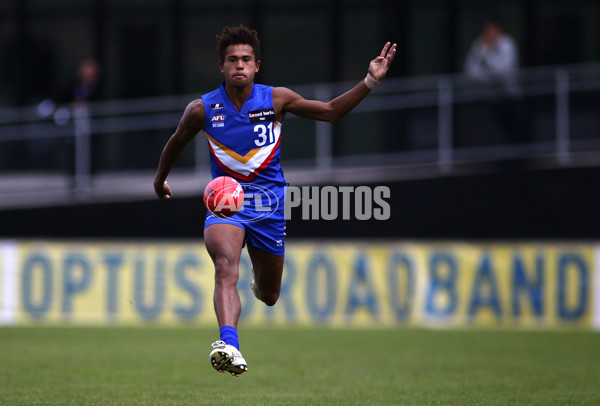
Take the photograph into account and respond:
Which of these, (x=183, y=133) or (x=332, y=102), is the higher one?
(x=332, y=102)

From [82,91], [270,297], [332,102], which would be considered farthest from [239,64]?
[82,91]

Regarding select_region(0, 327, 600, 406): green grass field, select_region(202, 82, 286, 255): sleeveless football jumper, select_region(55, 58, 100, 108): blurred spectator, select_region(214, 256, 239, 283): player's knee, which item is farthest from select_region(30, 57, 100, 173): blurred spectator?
select_region(214, 256, 239, 283): player's knee

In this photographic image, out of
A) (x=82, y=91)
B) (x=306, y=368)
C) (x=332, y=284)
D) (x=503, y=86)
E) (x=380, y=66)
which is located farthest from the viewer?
(x=82, y=91)

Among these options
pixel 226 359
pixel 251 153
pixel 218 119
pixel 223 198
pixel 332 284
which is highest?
pixel 218 119

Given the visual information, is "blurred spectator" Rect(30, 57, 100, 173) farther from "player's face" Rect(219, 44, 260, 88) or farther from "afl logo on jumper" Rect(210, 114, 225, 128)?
"player's face" Rect(219, 44, 260, 88)

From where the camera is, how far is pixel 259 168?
7.76 metres

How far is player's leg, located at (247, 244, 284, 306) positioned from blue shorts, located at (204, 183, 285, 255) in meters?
0.07

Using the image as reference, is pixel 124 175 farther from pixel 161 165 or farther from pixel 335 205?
pixel 161 165

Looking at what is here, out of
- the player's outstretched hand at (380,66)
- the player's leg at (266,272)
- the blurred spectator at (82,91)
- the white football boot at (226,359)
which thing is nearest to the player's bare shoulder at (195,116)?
the player's leg at (266,272)

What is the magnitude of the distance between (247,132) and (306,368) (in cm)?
378

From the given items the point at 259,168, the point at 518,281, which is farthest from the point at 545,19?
the point at 259,168

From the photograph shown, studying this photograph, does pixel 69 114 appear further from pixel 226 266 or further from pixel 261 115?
pixel 226 266

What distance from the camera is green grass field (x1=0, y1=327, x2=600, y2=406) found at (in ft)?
26.8

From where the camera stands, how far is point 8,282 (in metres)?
16.3
